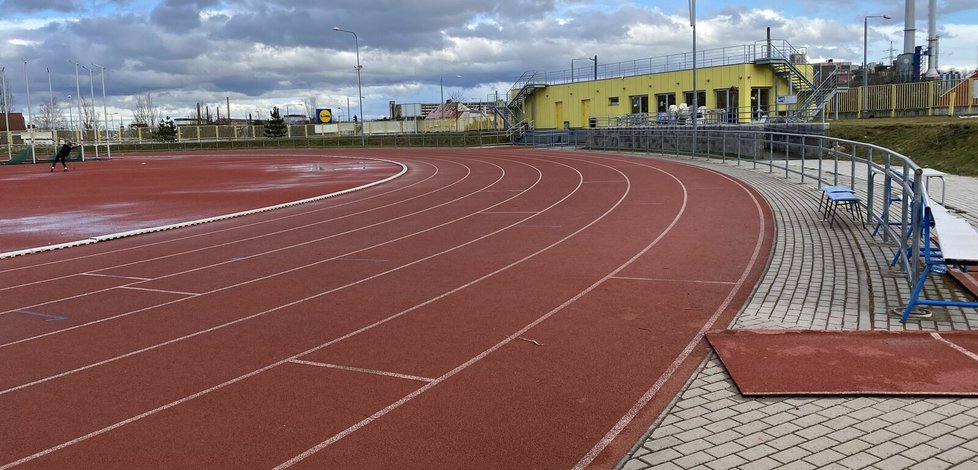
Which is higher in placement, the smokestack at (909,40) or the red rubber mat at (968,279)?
the smokestack at (909,40)

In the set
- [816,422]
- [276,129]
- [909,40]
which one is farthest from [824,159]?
[276,129]

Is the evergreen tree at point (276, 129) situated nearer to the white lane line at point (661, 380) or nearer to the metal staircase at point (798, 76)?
the metal staircase at point (798, 76)

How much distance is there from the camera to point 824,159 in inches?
1077

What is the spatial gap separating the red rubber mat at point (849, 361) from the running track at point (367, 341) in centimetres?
45

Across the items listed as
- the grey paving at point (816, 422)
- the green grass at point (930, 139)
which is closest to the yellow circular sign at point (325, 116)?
the green grass at point (930, 139)

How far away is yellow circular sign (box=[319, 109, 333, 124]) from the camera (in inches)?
4334

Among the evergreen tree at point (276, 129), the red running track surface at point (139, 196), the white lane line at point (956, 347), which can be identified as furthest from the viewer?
the evergreen tree at point (276, 129)

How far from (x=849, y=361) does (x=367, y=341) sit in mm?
3980

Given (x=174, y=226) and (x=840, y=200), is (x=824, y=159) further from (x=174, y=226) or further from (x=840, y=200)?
(x=174, y=226)

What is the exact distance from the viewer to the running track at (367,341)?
4.75 meters

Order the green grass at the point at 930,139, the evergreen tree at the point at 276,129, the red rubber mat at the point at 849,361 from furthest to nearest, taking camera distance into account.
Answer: the evergreen tree at the point at 276,129, the green grass at the point at 930,139, the red rubber mat at the point at 849,361

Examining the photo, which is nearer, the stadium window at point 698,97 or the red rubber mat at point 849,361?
the red rubber mat at point 849,361

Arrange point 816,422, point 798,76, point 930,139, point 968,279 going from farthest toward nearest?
point 798,76 → point 930,139 → point 968,279 → point 816,422

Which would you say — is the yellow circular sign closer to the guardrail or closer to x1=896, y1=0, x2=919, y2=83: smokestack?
the guardrail
